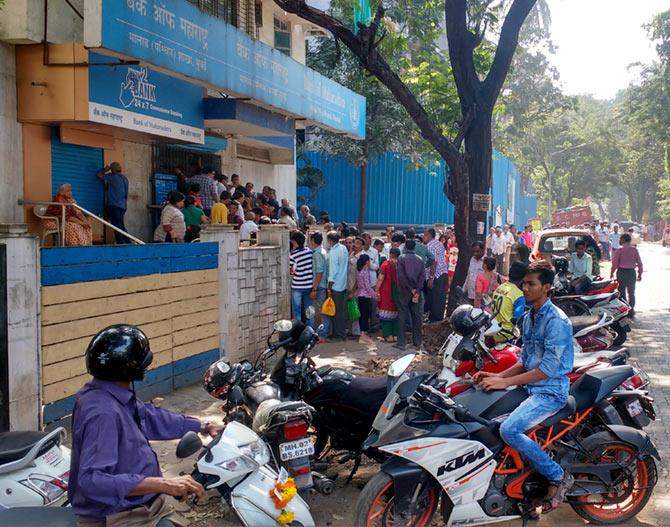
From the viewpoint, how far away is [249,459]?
11.9ft

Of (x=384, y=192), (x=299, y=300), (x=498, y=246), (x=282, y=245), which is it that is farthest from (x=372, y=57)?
(x=384, y=192)

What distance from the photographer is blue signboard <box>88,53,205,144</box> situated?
9.54 metres

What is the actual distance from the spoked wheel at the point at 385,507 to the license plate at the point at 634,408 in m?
1.77

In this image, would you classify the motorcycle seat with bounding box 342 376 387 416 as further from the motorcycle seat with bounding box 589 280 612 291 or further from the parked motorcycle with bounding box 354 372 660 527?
the motorcycle seat with bounding box 589 280 612 291

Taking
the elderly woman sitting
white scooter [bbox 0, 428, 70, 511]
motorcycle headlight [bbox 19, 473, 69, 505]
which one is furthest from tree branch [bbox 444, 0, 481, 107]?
motorcycle headlight [bbox 19, 473, 69, 505]

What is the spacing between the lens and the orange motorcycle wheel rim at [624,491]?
4699mm

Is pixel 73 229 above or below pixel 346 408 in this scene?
above

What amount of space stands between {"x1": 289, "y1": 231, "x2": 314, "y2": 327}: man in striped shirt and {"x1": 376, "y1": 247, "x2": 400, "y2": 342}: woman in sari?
1124 mm

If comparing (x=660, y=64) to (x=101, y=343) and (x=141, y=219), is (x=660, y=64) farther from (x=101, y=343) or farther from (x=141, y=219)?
(x=101, y=343)

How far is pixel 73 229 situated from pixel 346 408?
224 inches

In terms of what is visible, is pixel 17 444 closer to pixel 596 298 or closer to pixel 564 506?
pixel 564 506

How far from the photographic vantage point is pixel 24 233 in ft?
17.8

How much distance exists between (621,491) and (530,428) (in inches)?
40.0

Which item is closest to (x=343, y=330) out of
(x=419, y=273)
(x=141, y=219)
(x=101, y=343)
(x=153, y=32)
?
(x=419, y=273)
